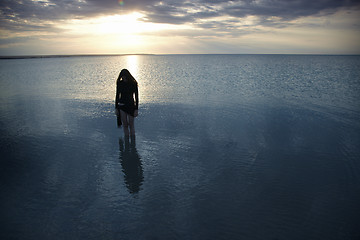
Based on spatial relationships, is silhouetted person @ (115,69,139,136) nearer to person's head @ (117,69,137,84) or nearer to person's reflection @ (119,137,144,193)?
person's head @ (117,69,137,84)

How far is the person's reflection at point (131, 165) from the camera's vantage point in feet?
17.9

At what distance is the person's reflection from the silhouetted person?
0.88 meters

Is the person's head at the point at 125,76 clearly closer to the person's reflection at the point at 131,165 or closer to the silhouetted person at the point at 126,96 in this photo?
the silhouetted person at the point at 126,96

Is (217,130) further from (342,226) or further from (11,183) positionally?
(11,183)

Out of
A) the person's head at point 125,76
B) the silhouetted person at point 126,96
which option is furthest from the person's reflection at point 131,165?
the person's head at point 125,76

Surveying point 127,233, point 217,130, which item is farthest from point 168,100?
point 127,233

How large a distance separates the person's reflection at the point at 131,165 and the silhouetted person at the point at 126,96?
881 millimetres

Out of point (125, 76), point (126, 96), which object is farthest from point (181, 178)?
point (125, 76)

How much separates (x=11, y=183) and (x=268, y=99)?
15.7m

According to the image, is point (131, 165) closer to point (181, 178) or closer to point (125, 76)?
Answer: point (181, 178)

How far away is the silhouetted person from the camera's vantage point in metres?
7.39

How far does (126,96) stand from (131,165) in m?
2.46

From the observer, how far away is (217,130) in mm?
9469

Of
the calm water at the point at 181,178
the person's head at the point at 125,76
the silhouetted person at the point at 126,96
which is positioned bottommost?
the calm water at the point at 181,178
